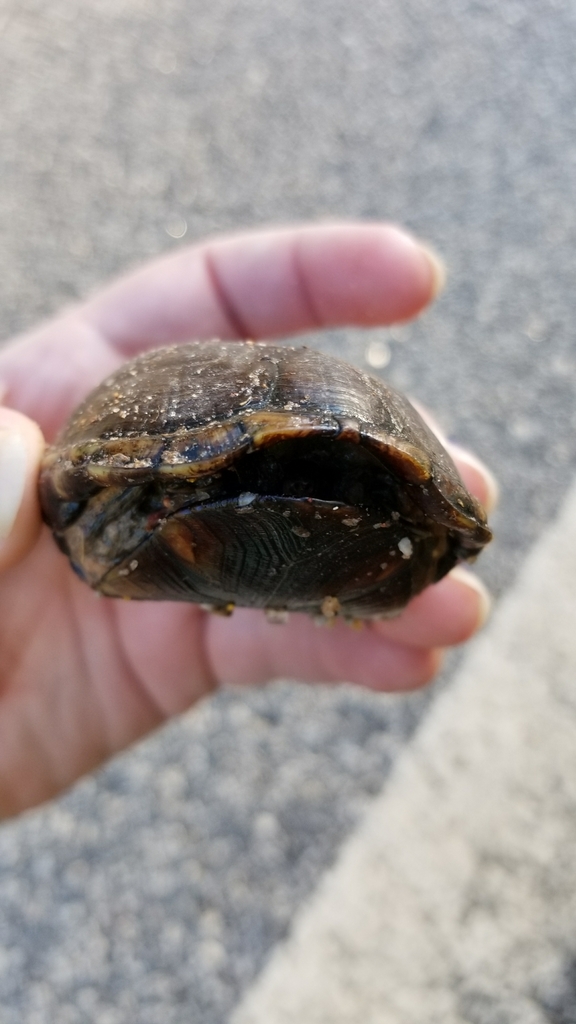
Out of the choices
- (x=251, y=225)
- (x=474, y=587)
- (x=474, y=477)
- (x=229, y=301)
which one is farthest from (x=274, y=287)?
(x=251, y=225)

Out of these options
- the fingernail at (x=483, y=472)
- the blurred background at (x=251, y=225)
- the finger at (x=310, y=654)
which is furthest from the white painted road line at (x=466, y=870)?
the fingernail at (x=483, y=472)

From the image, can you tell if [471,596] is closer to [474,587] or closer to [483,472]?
[474,587]

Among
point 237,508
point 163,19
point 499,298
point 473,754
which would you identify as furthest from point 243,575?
point 163,19

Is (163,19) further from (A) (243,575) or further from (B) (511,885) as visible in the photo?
(B) (511,885)

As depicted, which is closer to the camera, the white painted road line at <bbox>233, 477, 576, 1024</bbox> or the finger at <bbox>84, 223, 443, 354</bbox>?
the finger at <bbox>84, 223, 443, 354</bbox>

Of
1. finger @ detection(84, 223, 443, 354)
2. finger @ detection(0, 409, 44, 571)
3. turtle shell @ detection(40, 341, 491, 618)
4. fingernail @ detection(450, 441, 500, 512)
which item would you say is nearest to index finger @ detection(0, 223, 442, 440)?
finger @ detection(84, 223, 443, 354)

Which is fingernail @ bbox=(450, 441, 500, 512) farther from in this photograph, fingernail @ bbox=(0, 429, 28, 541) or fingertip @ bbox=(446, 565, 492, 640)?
fingernail @ bbox=(0, 429, 28, 541)
